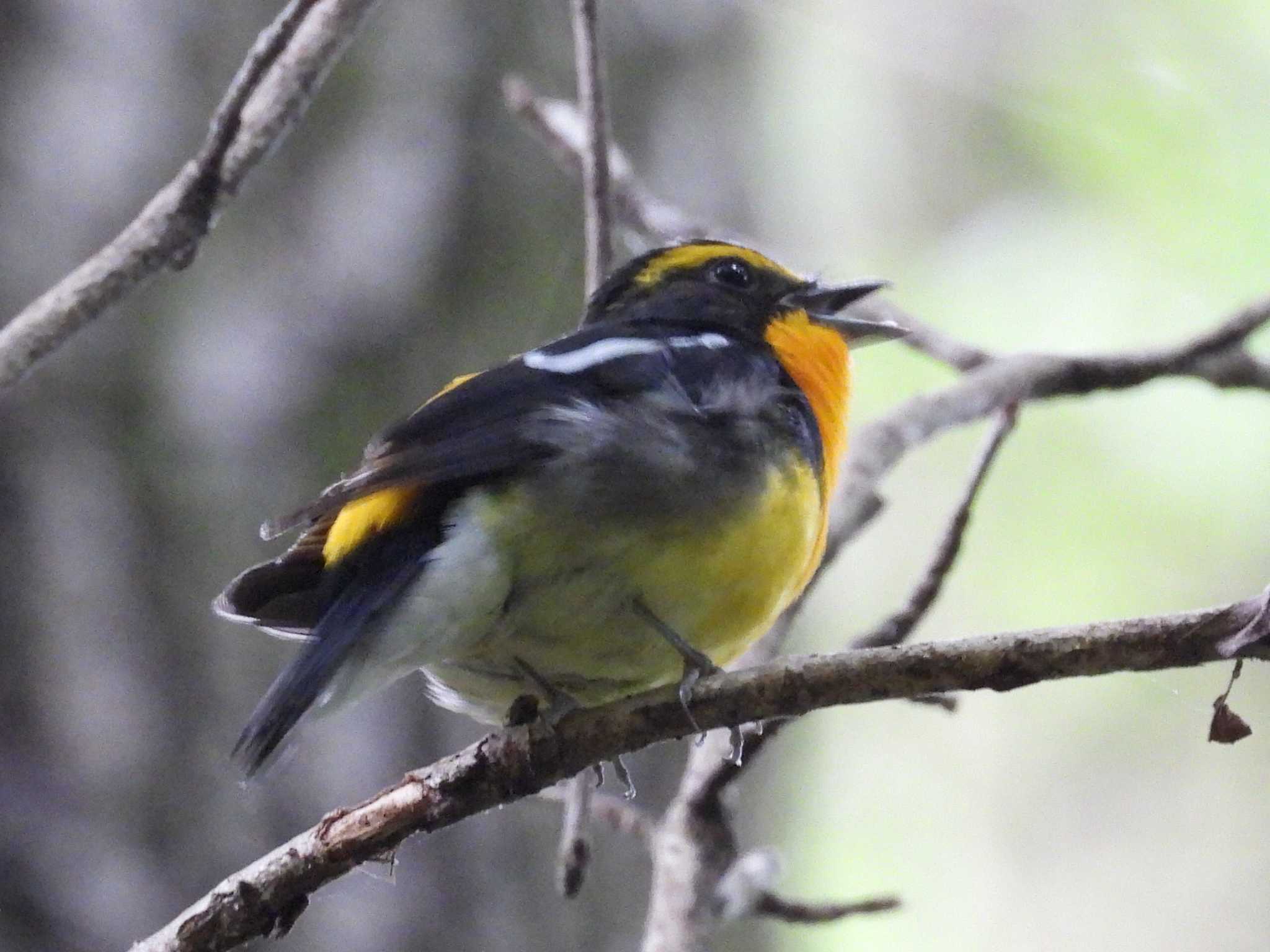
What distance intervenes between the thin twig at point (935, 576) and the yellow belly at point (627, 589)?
0.49 ft

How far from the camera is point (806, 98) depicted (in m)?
4.03

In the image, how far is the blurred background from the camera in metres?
2.29

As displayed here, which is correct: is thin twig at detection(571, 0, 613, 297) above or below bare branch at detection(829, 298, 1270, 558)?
above

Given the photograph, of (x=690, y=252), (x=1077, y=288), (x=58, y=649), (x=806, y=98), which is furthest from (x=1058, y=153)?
(x=58, y=649)

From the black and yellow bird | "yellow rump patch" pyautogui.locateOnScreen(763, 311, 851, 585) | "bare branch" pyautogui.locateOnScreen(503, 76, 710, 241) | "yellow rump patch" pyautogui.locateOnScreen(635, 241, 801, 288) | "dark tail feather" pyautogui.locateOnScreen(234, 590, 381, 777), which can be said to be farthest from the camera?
"bare branch" pyautogui.locateOnScreen(503, 76, 710, 241)

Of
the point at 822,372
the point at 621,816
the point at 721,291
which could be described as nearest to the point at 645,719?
the point at 621,816

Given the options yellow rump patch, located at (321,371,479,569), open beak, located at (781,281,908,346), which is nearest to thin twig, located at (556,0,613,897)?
yellow rump patch, located at (321,371,479,569)

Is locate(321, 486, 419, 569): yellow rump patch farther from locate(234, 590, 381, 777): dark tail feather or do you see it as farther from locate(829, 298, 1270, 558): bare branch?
locate(829, 298, 1270, 558): bare branch

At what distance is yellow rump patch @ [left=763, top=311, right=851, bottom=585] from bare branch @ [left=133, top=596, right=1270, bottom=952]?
0.64 meters

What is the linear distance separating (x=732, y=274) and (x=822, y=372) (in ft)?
0.92

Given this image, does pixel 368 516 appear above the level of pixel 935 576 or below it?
above

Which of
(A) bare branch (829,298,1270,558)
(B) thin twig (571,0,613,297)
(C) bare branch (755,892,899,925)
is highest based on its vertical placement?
(B) thin twig (571,0,613,297)

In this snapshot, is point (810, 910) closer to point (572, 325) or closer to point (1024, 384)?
point (1024, 384)

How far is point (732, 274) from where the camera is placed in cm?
243
